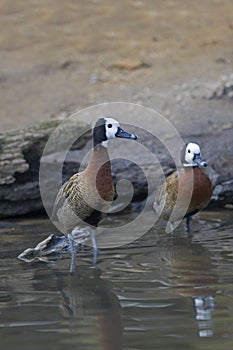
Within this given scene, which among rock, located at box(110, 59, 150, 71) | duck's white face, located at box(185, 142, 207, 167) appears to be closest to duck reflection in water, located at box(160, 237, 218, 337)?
duck's white face, located at box(185, 142, 207, 167)

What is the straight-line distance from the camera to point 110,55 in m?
14.1

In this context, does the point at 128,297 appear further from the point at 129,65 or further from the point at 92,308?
the point at 129,65

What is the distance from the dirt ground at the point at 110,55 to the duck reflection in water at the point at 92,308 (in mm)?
5518

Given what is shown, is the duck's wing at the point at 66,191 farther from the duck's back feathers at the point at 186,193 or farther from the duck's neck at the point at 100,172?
the duck's back feathers at the point at 186,193

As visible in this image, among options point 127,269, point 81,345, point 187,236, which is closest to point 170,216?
point 187,236

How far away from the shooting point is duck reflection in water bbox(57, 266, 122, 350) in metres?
5.22

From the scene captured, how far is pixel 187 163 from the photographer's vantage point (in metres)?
8.84

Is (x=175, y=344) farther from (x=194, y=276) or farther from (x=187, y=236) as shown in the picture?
(x=187, y=236)

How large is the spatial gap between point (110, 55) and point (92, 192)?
22.6 ft

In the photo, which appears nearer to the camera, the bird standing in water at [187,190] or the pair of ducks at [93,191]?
the pair of ducks at [93,191]

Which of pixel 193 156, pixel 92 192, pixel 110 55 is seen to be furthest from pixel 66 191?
pixel 110 55

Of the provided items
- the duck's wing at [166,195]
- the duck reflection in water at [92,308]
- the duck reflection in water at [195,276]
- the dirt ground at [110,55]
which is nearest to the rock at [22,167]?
the duck's wing at [166,195]

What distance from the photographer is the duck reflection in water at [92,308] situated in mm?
5223

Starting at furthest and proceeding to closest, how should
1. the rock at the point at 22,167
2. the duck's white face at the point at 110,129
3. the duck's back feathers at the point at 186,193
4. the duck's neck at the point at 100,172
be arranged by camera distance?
the rock at the point at 22,167 → the duck's back feathers at the point at 186,193 → the duck's white face at the point at 110,129 → the duck's neck at the point at 100,172
